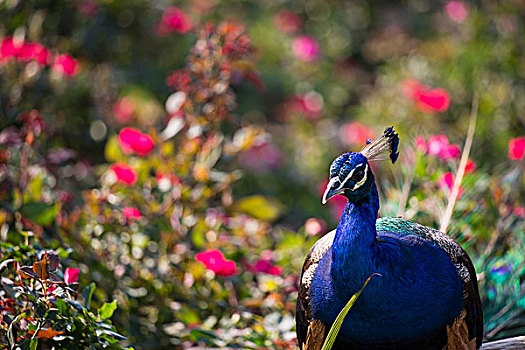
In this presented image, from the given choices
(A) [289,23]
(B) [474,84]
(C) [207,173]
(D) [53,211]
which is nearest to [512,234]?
(C) [207,173]

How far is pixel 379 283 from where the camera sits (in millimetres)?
1314

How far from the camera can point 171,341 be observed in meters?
2.01

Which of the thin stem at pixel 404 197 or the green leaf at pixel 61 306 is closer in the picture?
the green leaf at pixel 61 306

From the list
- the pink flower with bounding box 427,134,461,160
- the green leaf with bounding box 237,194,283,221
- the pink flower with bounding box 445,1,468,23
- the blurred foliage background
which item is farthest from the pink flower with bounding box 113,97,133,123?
the pink flower with bounding box 445,1,468,23

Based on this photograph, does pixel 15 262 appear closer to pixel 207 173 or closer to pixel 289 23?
pixel 207 173

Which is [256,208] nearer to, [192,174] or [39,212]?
[192,174]

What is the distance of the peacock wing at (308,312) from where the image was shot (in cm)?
141

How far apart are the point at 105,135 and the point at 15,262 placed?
1925 mm

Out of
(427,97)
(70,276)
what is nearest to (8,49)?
(70,276)

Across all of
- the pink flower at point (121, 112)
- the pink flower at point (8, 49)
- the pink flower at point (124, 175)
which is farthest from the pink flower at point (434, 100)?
the pink flower at point (8, 49)

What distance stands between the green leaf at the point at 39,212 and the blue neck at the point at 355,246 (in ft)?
3.29

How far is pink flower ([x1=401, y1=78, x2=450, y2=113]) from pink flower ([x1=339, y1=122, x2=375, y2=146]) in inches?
13.3

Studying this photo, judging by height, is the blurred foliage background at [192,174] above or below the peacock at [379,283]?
below

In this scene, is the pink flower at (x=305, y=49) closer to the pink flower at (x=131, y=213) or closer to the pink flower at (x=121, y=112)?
the pink flower at (x=121, y=112)
